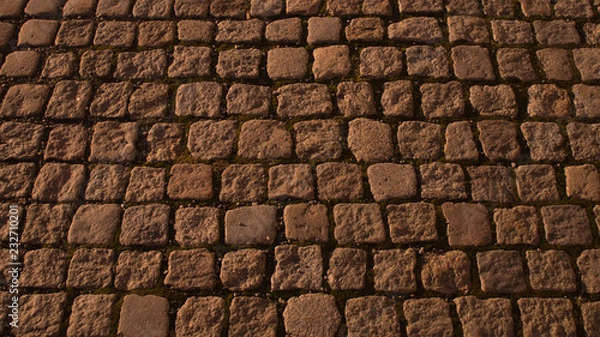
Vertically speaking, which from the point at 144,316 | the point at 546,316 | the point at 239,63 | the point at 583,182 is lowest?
the point at 546,316

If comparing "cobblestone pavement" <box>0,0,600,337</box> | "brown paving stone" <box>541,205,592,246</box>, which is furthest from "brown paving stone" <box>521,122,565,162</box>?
"brown paving stone" <box>541,205,592,246</box>

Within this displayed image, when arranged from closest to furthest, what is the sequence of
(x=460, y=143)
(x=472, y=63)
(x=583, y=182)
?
1. (x=583, y=182)
2. (x=460, y=143)
3. (x=472, y=63)

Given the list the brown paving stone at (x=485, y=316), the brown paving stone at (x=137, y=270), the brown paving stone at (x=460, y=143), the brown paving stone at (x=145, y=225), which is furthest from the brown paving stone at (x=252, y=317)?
the brown paving stone at (x=460, y=143)

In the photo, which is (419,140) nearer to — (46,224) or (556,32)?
(556,32)

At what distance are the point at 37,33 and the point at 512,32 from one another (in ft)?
12.4

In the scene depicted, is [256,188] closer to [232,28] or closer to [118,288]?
[118,288]

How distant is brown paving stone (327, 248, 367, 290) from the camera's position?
320 centimetres

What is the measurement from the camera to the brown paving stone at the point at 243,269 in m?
3.21

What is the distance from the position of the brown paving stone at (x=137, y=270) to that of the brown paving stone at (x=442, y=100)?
6.93 ft

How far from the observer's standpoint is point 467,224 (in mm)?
3379

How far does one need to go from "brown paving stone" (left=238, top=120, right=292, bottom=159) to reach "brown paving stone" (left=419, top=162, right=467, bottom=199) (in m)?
0.93

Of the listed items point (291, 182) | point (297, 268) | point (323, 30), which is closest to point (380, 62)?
point (323, 30)

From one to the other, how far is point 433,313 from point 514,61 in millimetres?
2078

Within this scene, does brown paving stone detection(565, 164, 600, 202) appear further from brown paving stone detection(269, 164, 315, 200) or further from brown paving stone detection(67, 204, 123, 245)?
brown paving stone detection(67, 204, 123, 245)
